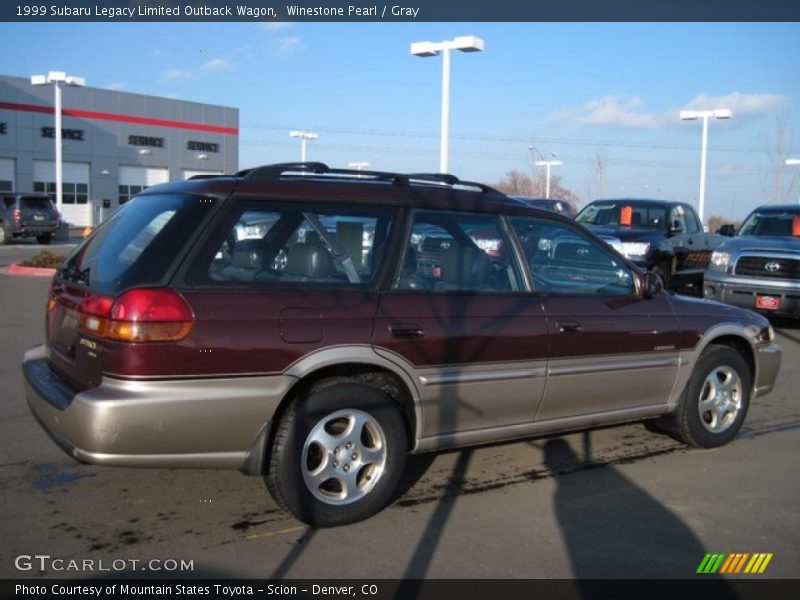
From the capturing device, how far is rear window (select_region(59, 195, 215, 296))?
13.1 feet

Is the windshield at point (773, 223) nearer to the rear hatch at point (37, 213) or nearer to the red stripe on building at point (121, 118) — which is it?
the rear hatch at point (37, 213)

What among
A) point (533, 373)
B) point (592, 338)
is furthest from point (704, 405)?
point (533, 373)

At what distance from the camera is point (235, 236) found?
4211 millimetres

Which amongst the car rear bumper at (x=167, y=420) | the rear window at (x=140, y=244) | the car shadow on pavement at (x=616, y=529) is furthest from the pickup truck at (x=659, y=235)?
the car rear bumper at (x=167, y=420)

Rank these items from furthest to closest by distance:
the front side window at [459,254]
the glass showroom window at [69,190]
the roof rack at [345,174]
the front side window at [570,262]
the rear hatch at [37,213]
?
the glass showroom window at [69,190] < the rear hatch at [37,213] < the front side window at [570,262] < the front side window at [459,254] < the roof rack at [345,174]

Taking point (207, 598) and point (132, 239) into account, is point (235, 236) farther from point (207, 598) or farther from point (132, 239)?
point (207, 598)

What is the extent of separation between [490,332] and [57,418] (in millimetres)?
2381

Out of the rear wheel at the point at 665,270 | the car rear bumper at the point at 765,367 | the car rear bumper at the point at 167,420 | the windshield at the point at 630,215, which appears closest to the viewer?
the car rear bumper at the point at 167,420

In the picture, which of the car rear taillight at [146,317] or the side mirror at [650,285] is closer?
the car rear taillight at [146,317]

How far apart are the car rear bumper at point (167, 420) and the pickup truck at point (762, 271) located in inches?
366

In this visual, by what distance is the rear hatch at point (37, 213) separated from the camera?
2867 cm

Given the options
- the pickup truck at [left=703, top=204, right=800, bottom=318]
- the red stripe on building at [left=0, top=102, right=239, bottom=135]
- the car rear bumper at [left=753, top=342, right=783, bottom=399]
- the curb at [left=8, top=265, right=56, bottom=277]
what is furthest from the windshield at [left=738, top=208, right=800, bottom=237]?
the red stripe on building at [left=0, top=102, right=239, bottom=135]

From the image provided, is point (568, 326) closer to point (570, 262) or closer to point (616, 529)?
point (570, 262)
